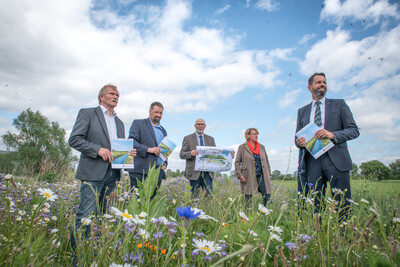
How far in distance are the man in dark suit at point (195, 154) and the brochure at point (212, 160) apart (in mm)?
137

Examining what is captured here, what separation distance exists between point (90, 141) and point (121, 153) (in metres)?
0.41

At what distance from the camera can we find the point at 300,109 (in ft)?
12.4

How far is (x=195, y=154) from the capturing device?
505 cm

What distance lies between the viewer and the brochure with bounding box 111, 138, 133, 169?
122 inches

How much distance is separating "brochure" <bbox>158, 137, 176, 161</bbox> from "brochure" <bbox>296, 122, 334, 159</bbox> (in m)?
2.24

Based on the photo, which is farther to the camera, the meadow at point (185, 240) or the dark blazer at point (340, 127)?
the dark blazer at point (340, 127)

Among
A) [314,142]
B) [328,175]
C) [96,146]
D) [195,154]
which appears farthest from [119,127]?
[328,175]

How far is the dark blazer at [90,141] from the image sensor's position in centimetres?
286

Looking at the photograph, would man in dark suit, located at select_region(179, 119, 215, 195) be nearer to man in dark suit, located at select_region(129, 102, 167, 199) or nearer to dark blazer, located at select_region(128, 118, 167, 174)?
man in dark suit, located at select_region(129, 102, 167, 199)

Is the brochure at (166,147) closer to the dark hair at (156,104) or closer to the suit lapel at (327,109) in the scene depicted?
the dark hair at (156,104)

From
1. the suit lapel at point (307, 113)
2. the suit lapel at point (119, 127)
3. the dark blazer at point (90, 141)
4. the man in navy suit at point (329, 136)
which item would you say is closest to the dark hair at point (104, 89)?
the dark blazer at point (90, 141)

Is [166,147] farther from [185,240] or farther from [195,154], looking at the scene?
[185,240]

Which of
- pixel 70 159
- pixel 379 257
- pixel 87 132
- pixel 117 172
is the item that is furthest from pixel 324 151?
pixel 70 159

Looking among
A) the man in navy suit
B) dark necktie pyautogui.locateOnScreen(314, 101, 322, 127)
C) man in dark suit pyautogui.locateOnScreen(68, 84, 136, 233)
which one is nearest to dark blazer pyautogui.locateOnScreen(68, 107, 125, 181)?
man in dark suit pyautogui.locateOnScreen(68, 84, 136, 233)
